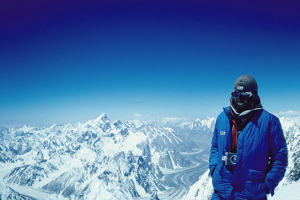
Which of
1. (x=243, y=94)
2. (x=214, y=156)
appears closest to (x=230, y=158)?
(x=214, y=156)

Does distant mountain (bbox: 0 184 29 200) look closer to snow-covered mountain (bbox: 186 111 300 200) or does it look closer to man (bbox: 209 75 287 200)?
snow-covered mountain (bbox: 186 111 300 200)

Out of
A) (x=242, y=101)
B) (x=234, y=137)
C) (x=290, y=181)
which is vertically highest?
(x=242, y=101)

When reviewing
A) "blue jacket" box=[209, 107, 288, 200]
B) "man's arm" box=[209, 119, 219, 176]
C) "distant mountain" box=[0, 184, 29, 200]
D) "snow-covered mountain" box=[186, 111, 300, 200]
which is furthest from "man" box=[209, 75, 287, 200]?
"distant mountain" box=[0, 184, 29, 200]

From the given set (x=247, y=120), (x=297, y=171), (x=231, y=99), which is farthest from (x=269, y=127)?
(x=297, y=171)

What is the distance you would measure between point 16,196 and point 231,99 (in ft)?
840

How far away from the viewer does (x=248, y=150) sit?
193 inches

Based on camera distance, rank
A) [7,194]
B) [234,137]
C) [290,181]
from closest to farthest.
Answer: [234,137] → [290,181] → [7,194]

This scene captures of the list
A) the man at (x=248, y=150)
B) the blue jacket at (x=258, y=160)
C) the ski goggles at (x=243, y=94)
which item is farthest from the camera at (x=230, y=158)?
the ski goggles at (x=243, y=94)

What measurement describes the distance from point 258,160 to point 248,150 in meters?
0.34

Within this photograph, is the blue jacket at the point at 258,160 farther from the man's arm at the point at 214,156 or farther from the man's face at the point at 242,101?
the man's arm at the point at 214,156

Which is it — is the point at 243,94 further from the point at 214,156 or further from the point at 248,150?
the point at 214,156

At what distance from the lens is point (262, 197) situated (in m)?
4.91

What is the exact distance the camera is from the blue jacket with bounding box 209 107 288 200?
15.8 feet

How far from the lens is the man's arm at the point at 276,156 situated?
476 centimetres
